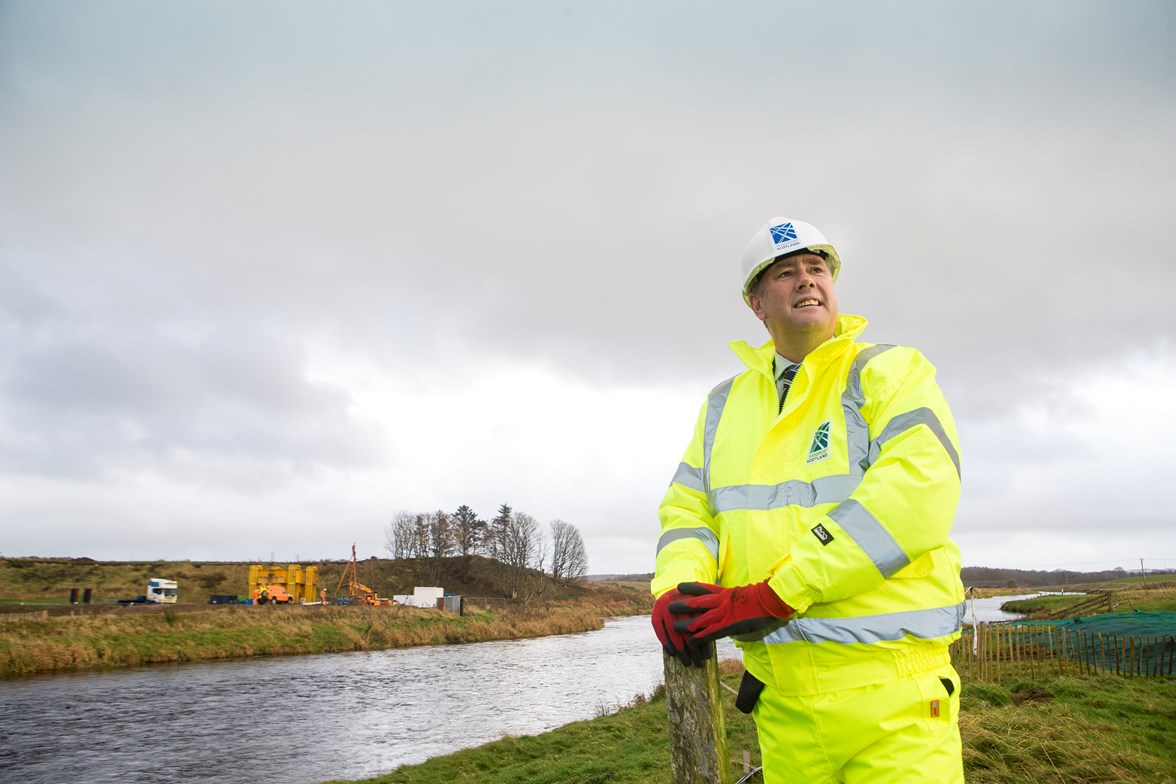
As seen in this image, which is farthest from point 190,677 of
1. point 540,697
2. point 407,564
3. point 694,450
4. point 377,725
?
point 407,564

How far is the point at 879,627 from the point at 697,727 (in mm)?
827

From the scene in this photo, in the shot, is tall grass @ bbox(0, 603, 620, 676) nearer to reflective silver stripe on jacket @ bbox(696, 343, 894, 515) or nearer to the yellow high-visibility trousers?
reflective silver stripe on jacket @ bbox(696, 343, 894, 515)

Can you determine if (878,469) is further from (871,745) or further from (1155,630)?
(1155,630)

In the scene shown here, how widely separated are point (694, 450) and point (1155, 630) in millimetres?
17432

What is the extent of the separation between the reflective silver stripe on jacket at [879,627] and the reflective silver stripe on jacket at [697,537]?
50 centimetres

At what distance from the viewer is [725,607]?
2074 mm

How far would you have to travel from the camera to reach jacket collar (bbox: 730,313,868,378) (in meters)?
2.28

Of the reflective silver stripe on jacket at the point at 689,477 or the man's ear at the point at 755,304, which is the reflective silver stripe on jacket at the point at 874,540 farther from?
the man's ear at the point at 755,304

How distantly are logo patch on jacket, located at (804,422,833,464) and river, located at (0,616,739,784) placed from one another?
41.6 ft

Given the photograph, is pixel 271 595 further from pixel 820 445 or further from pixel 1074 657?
pixel 820 445

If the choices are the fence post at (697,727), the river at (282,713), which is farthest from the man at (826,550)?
the river at (282,713)

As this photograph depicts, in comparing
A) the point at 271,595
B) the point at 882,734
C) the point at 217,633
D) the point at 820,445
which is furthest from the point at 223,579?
the point at 882,734

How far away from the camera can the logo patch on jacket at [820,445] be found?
2.21 metres

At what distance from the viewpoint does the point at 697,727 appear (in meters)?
2.41
